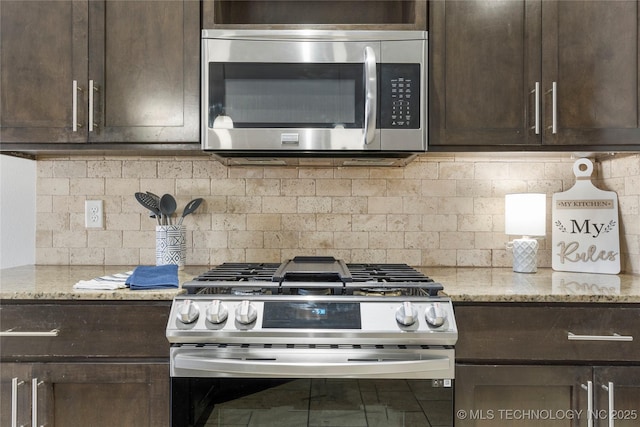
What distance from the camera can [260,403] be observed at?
1.31 metres

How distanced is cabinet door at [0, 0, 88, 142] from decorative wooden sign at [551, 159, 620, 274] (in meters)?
2.08

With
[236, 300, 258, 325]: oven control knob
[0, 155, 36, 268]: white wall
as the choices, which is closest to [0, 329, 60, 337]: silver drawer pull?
[236, 300, 258, 325]: oven control knob

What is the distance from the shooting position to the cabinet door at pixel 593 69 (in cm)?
163

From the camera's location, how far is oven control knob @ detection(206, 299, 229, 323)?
129cm

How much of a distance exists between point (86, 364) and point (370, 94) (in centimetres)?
132

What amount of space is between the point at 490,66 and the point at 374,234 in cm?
87

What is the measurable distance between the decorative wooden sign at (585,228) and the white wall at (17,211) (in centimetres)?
245

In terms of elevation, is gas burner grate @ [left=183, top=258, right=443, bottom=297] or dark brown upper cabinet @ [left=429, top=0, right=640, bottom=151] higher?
dark brown upper cabinet @ [left=429, top=0, right=640, bottom=151]

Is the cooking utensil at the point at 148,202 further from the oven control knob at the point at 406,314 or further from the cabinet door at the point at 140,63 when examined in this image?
the oven control knob at the point at 406,314

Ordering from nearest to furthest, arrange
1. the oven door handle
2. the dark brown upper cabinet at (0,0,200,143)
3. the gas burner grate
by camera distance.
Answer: the oven door handle, the gas burner grate, the dark brown upper cabinet at (0,0,200,143)

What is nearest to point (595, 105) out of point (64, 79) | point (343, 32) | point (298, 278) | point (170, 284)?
point (343, 32)

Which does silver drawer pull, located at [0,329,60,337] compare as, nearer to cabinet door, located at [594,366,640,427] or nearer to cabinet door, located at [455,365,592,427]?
cabinet door, located at [455,365,592,427]

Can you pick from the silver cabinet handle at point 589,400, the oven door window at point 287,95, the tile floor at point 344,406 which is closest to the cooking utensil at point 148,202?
the oven door window at point 287,95

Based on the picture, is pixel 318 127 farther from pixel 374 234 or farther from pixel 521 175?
pixel 521 175
